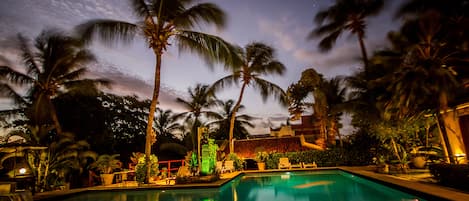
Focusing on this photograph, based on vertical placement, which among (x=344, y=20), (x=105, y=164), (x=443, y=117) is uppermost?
(x=344, y=20)

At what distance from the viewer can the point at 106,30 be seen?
9.43m

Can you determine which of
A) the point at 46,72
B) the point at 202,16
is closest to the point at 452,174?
the point at 202,16

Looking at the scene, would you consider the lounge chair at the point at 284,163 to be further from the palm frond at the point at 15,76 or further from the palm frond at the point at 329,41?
the palm frond at the point at 15,76

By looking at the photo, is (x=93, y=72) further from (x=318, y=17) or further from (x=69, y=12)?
(x=318, y=17)

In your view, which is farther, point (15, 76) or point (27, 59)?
point (27, 59)

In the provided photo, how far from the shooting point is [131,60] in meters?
15.3

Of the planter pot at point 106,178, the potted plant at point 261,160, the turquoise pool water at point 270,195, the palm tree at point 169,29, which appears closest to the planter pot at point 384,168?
the turquoise pool water at point 270,195

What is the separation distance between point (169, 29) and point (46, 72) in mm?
5668

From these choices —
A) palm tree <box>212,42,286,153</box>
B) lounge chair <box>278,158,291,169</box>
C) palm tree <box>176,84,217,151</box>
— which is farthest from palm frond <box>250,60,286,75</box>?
palm tree <box>176,84,217,151</box>

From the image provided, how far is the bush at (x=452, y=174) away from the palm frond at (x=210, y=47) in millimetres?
6679

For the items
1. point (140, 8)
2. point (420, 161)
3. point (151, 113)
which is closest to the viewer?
point (140, 8)

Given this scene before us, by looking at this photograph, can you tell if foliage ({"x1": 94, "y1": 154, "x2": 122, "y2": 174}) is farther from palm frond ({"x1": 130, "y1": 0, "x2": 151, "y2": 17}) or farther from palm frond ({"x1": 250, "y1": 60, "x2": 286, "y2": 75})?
palm frond ({"x1": 250, "y1": 60, "x2": 286, "y2": 75})

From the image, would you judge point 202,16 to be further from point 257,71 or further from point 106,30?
point 257,71

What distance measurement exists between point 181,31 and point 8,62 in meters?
7.50
